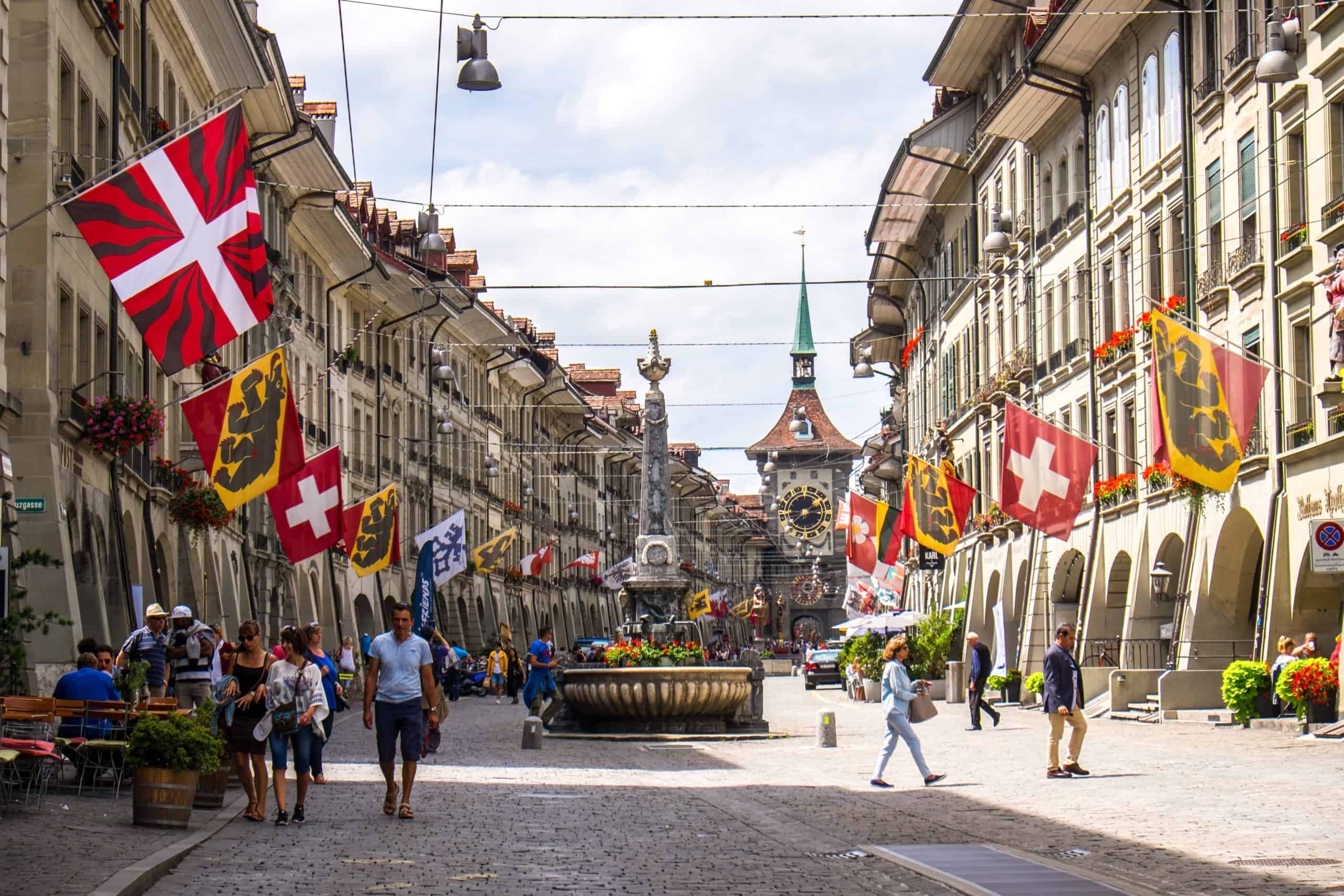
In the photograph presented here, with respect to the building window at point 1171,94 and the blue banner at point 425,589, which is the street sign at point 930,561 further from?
the building window at point 1171,94

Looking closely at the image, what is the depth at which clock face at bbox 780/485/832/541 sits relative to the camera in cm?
17200

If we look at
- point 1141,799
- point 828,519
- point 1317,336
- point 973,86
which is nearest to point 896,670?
point 1141,799

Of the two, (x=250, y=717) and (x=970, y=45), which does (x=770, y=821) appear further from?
(x=970, y=45)

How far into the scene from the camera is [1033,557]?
161ft

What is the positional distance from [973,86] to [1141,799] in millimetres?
40734

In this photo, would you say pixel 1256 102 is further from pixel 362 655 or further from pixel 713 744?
pixel 362 655

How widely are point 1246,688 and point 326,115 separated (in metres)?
36.2

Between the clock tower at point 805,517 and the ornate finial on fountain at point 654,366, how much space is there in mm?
126673

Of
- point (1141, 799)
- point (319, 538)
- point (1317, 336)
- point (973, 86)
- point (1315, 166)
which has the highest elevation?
point (973, 86)

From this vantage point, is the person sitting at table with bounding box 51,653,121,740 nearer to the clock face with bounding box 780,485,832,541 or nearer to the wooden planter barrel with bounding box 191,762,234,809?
the wooden planter barrel with bounding box 191,762,234,809

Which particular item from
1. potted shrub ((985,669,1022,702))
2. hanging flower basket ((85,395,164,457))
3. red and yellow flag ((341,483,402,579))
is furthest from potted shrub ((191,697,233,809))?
potted shrub ((985,669,1022,702))

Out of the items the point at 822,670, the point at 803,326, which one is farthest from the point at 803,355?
the point at 822,670

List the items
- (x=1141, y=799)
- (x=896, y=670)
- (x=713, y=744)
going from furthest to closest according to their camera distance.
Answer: (x=713, y=744), (x=896, y=670), (x=1141, y=799)

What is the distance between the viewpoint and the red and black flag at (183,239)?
17.9 m
